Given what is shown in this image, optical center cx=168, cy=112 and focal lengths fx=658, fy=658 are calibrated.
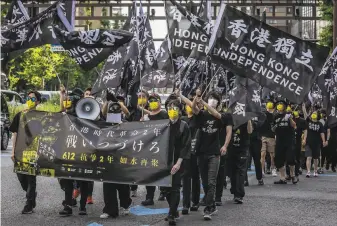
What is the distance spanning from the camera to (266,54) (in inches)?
361

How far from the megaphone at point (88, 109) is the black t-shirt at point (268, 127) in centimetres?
587

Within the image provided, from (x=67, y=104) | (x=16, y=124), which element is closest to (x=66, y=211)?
(x=16, y=124)

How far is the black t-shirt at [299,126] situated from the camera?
15065 millimetres

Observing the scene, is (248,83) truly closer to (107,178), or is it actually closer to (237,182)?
(237,182)

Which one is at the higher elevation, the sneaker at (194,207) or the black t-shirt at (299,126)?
the black t-shirt at (299,126)

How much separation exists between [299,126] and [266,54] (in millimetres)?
6302

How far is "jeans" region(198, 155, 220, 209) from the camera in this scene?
9055 millimetres

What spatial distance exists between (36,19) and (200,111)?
3184 millimetres

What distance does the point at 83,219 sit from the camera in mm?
8875

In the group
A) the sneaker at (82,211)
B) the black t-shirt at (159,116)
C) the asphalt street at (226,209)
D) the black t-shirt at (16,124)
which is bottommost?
the asphalt street at (226,209)

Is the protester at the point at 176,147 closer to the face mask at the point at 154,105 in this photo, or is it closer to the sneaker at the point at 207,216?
the sneaker at the point at 207,216

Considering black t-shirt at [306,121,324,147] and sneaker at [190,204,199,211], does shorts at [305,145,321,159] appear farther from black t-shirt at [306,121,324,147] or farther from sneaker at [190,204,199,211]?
sneaker at [190,204,199,211]

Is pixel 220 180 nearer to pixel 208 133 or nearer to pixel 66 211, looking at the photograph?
pixel 208 133

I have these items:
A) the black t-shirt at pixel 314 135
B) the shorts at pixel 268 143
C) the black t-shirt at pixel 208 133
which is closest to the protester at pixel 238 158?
the black t-shirt at pixel 208 133
